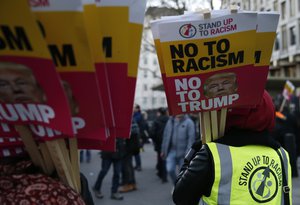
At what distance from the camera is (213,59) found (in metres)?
2.53

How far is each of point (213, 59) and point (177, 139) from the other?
612 cm

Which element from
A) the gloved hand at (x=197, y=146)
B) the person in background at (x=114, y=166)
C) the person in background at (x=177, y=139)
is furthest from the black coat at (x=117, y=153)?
the gloved hand at (x=197, y=146)

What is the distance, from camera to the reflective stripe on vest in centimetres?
256

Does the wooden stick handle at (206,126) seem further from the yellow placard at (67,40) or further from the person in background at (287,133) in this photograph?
the person in background at (287,133)

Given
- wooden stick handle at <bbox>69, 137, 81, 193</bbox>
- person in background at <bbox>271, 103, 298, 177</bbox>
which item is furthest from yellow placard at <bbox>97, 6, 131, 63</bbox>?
person in background at <bbox>271, 103, 298, 177</bbox>

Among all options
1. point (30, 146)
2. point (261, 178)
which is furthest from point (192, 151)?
point (30, 146)

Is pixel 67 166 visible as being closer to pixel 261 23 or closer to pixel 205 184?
pixel 205 184

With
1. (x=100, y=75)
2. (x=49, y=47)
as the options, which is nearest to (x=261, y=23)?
(x=100, y=75)

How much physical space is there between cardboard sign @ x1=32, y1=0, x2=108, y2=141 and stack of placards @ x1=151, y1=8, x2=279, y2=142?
0.90m

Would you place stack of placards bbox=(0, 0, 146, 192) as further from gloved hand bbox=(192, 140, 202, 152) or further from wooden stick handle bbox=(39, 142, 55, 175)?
gloved hand bbox=(192, 140, 202, 152)

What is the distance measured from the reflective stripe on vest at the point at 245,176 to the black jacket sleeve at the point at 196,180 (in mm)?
32

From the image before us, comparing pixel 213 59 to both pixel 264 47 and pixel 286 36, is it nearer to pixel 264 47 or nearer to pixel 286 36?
pixel 264 47

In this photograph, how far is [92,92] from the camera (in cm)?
164

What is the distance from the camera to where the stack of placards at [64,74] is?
150 cm
